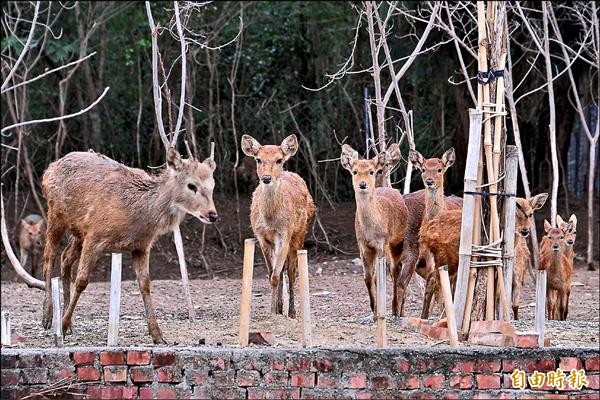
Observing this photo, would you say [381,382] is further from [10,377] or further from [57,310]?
[10,377]

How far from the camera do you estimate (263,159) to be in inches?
414

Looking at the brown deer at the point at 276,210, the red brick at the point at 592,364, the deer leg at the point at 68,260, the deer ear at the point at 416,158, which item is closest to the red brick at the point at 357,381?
the red brick at the point at 592,364

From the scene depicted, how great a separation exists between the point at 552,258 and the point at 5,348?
6157mm

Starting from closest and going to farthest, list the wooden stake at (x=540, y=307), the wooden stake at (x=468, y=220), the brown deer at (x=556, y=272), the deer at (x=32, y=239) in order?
the wooden stake at (x=540, y=307) < the wooden stake at (x=468, y=220) < the brown deer at (x=556, y=272) < the deer at (x=32, y=239)

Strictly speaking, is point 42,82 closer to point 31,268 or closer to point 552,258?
point 31,268

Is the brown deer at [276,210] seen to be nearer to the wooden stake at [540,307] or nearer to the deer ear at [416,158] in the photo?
the deer ear at [416,158]

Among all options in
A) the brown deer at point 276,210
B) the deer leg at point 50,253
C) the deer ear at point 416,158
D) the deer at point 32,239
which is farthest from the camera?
the deer at point 32,239

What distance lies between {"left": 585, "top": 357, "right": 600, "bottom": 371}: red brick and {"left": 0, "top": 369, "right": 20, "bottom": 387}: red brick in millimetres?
3878

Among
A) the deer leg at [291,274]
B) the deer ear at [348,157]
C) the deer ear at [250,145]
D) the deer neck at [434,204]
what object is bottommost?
the deer leg at [291,274]

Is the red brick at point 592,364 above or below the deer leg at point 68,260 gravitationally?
below

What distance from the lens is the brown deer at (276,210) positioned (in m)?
10.6

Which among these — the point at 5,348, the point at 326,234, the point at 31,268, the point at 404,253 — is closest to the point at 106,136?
the point at 31,268

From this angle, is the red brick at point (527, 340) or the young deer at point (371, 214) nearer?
the red brick at point (527, 340)

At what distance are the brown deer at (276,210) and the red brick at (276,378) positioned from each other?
2869 millimetres
